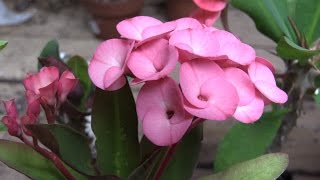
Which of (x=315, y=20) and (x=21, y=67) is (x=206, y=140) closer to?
(x=315, y=20)

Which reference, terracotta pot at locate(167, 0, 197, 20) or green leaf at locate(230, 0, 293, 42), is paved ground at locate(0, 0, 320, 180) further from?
green leaf at locate(230, 0, 293, 42)

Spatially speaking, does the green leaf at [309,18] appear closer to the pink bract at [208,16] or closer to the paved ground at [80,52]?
the pink bract at [208,16]

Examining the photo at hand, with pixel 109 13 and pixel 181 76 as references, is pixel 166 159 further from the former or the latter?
pixel 109 13

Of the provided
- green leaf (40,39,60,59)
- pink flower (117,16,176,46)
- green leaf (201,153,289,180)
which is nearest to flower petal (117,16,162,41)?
pink flower (117,16,176,46)

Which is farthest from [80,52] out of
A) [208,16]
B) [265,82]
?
[265,82]

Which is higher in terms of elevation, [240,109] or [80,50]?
[240,109]

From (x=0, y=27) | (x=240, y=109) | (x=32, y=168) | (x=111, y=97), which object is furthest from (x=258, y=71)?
(x=0, y=27)

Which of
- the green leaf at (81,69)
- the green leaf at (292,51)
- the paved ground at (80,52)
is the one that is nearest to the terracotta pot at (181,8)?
the paved ground at (80,52)
